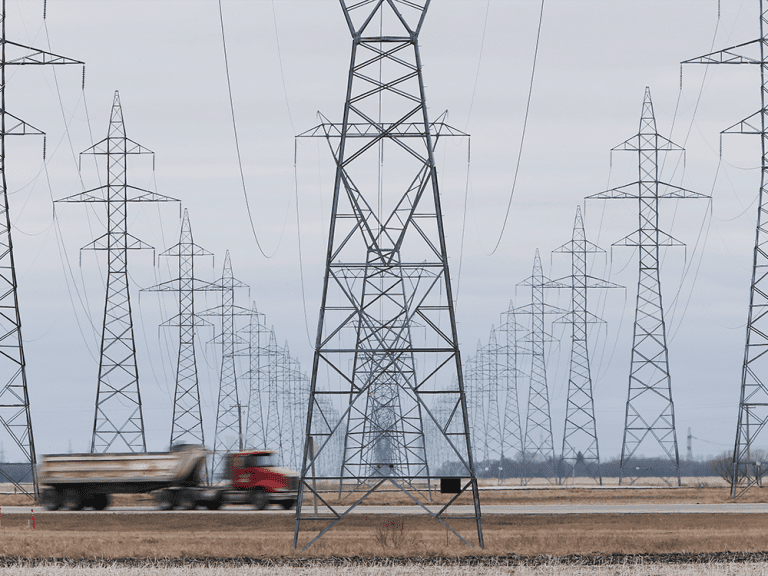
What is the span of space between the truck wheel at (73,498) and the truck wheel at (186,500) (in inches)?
176

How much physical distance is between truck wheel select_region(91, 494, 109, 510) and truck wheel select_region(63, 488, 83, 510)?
0.62 m

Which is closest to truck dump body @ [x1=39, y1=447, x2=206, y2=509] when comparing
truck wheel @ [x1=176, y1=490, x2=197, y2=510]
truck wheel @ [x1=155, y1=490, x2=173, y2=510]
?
truck wheel @ [x1=155, y1=490, x2=173, y2=510]

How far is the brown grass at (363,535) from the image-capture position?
106 ft

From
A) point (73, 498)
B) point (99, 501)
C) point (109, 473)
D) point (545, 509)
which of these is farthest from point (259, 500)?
point (545, 509)

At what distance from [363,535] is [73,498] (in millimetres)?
20500

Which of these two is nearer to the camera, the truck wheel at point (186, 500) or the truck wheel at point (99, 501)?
the truck wheel at point (186, 500)

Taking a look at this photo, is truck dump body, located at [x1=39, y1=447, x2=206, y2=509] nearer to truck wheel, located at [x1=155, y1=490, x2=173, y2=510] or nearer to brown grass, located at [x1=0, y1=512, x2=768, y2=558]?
truck wheel, located at [x1=155, y1=490, x2=173, y2=510]

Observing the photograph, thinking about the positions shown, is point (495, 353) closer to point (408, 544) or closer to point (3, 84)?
point (3, 84)

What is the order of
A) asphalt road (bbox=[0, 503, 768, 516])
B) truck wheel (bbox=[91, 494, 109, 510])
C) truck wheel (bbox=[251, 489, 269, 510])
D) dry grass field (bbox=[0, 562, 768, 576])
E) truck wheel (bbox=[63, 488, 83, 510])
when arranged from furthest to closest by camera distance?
truck wheel (bbox=[251, 489, 269, 510]), truck wheel (bbox=[91, 494, 109, 510]), truck wheel (bbox=[63, 488, 83, 510]), asphalt road (bbox=[0, 503, 768, 516]), dry grass field (bbox=[0, 562, 768, 576])

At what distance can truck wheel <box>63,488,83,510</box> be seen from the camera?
5301cm

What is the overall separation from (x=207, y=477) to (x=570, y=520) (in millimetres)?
19098

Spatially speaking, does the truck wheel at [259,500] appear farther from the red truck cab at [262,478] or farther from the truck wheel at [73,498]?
the truck wheel at [73,498]

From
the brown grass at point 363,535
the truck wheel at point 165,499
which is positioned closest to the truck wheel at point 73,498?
the truck wheel at point 165,499

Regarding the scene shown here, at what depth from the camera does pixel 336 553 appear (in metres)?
31.7
